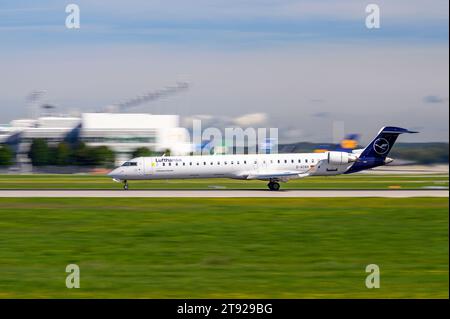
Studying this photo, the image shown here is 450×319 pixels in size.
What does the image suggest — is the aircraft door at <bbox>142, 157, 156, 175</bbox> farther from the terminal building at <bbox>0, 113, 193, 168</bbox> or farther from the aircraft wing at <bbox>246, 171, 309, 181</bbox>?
the terminal building at <bbox>0, 113, 193, 168</bbox>

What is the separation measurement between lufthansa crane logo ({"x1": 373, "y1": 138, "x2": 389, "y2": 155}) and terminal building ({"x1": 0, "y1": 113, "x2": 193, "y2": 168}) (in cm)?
8862

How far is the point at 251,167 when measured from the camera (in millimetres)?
52469

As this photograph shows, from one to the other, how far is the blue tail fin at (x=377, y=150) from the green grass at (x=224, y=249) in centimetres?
1487

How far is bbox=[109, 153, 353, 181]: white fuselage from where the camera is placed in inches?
2062

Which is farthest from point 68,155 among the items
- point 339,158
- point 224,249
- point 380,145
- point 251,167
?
point 224,249

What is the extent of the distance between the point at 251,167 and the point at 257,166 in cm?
47

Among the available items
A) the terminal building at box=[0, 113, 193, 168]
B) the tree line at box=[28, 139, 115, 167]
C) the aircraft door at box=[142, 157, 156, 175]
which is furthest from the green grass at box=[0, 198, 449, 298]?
the terminal building at box=[0, 113, 193, 168]

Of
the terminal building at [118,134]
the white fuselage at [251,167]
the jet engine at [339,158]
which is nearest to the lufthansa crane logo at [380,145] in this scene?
the jet engine at [339,158]

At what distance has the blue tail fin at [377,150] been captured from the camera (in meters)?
53.9

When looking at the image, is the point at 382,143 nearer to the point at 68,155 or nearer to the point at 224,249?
the point at 224,249

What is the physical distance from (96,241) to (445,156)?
29801mm

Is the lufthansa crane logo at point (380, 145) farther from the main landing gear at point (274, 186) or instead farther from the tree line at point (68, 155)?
the tree line at point (68, 155)
